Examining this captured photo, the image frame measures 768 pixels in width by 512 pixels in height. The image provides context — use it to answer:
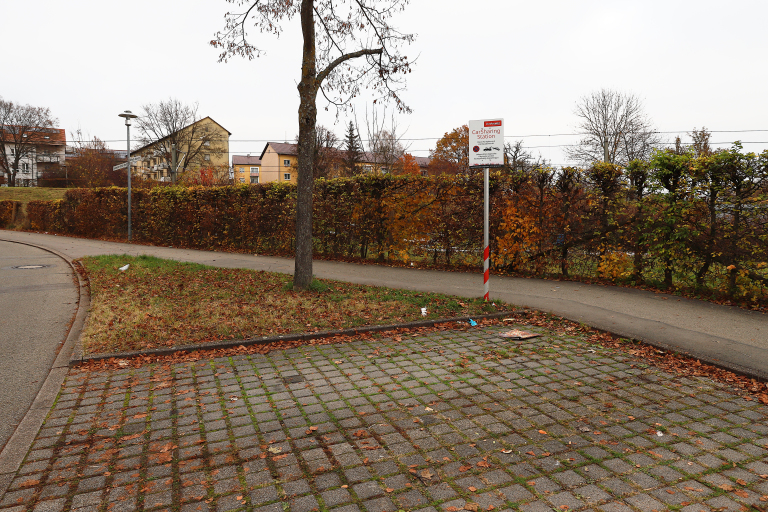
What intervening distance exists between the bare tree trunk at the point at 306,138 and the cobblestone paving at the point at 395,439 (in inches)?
150

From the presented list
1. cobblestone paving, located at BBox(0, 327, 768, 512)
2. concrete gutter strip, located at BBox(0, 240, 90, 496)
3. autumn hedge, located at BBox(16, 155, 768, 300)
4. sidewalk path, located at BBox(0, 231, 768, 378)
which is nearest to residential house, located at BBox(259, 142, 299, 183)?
autumn hedge, located at BBox(16, 155, 768, 300)

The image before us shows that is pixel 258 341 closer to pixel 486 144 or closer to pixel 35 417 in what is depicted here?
pixel 35 417

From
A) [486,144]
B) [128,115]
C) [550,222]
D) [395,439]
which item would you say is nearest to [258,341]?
[395,439]

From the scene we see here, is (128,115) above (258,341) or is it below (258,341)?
above

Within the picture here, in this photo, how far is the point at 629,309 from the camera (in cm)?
796

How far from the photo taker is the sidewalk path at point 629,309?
5937mm

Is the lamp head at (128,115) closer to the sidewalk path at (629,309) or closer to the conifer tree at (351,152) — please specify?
the sidewalk path at (629,309)

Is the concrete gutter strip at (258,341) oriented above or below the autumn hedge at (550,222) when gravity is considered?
below

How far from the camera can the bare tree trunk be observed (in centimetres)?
886

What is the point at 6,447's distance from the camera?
358cm

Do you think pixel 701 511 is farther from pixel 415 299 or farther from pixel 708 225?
pixel 708 225

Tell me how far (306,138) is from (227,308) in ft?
11.0

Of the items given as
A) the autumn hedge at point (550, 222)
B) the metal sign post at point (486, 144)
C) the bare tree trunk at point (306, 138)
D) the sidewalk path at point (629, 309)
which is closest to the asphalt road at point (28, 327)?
the bare tree trunk at point (306, 138)

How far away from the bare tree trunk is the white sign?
2.90m
